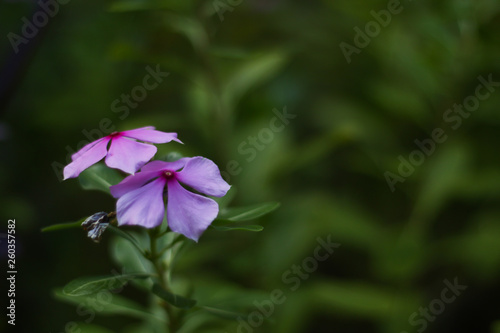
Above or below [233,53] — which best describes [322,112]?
below

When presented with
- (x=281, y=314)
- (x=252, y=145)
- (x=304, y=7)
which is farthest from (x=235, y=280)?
(x=304, y=7)

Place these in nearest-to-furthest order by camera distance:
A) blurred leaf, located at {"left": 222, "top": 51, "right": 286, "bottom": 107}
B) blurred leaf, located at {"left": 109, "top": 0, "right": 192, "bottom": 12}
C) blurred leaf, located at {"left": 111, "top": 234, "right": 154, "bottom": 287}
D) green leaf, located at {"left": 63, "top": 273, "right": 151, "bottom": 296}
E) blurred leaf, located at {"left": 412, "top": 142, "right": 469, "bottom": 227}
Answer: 1. green leaf, located at {"left": 63, "top": 273, "right": 151, "bottom": 296}
2. blurred leaf, located at {"left": 111, "top": 234, "right": 154, "bottom": 287}
3. blurred leaf, located at {"left": 109, "top": 0, "right": 192, "bottom": 12}
4. blurred leaf, located at {"left": 412, "top": 142, "right": 469, "bottom": 227}
5. blurred leaf, located at {"left": 222, "top": 51, "right": 286, "bottom": 107}

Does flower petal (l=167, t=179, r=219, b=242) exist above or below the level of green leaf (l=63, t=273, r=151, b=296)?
above

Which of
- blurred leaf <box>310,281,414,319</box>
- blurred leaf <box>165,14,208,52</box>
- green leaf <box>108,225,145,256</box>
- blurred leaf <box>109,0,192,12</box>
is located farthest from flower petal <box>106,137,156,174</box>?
blurred leaf <box>310,281,414,319</box>

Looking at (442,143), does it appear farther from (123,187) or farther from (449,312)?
(123,187)

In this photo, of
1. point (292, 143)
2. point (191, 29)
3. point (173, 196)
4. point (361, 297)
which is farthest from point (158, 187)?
point (292, 143)

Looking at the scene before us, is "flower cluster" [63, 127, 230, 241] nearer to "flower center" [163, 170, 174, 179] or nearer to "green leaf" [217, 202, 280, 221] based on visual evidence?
"flower center" [163, 170, 174, 179]

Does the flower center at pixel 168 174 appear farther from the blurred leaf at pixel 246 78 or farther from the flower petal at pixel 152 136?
the blurred leaf at pixel 246 78

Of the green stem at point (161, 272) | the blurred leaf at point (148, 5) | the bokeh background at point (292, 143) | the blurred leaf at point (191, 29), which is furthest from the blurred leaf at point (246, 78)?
the green stem at point (161, 272)
